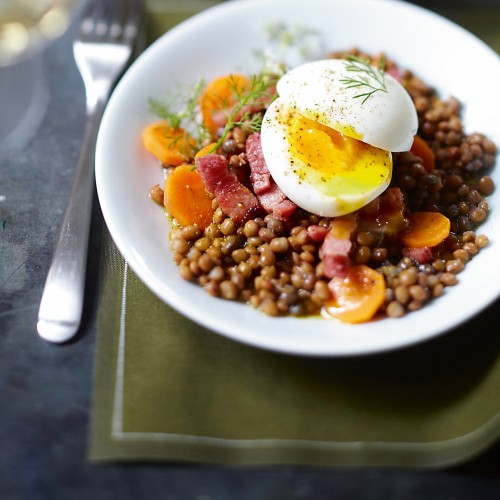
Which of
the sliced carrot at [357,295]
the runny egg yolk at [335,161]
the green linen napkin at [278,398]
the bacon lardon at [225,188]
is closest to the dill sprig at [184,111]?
the bacon lardon at [225,188]

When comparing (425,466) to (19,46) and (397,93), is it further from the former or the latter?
(19,46)

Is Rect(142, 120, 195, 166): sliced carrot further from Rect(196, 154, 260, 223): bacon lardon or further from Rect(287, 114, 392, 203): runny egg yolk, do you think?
Rect(287, 114, 392, 203): runny egg yolk

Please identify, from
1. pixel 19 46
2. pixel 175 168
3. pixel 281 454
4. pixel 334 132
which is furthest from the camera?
pixel 19 46

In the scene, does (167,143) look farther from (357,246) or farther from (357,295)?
(357,295)

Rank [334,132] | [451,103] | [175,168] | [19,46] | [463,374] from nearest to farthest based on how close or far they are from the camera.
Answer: [463,374] → [334,132] → [175,168] → [451,103] → [19,46]

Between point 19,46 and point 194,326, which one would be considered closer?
point 194,326

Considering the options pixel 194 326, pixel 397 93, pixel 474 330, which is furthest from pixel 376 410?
pixel 397 93

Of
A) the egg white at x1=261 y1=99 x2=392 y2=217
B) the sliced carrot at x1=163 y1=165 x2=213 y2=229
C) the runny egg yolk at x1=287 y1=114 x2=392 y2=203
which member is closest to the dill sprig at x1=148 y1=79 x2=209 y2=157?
the sliced carrot at x1=163 y1=165 x2=213 y2=229

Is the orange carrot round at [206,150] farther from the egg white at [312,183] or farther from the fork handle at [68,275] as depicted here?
the fork handle at [68,275]

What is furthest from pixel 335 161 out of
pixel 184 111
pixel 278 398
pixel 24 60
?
pixel 24 60
